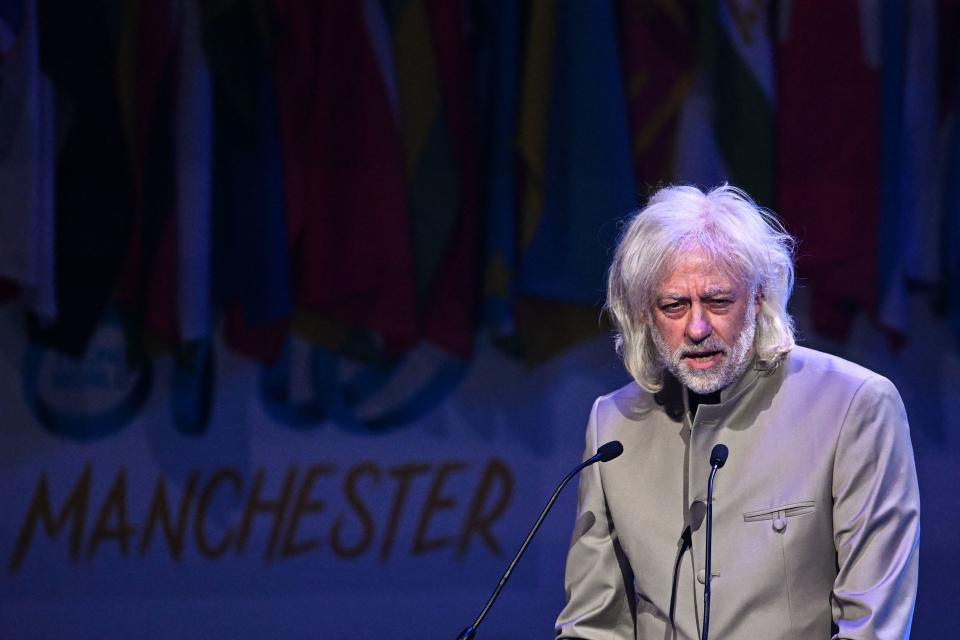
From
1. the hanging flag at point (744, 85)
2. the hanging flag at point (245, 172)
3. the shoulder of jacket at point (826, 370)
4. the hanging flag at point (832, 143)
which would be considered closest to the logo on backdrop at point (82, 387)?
the hanging flag at point (245, 172)

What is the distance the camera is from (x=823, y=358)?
1.94 metres

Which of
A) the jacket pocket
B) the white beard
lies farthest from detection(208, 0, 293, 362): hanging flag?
the jacket pocket

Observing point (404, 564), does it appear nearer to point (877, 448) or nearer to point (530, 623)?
point (530, 623)

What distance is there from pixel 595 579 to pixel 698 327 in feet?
1.53

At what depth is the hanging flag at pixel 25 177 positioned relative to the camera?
3463 millimetres

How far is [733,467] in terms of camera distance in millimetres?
1895

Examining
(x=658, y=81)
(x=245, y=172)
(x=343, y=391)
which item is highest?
(x=658, y=81)

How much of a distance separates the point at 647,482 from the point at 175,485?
209 cm

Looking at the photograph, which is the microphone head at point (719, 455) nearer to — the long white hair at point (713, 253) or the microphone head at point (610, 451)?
the microphone head at point (610, 451)

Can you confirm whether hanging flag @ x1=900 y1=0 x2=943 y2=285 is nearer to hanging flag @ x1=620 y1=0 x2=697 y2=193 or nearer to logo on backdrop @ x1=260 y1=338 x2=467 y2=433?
hanging flag @ x1=620 y1=0 x2=697 y2=193

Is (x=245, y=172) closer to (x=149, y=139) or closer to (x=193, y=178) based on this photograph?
(x=193, y=178)

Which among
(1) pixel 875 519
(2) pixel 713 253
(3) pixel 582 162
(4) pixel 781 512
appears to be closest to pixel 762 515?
(4) pixel 781 512

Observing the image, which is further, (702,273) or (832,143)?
(832,143)

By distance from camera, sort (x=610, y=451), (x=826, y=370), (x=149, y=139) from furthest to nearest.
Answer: (x=149, y=139)
(x=826, y=370)
(x=610, y=451)
